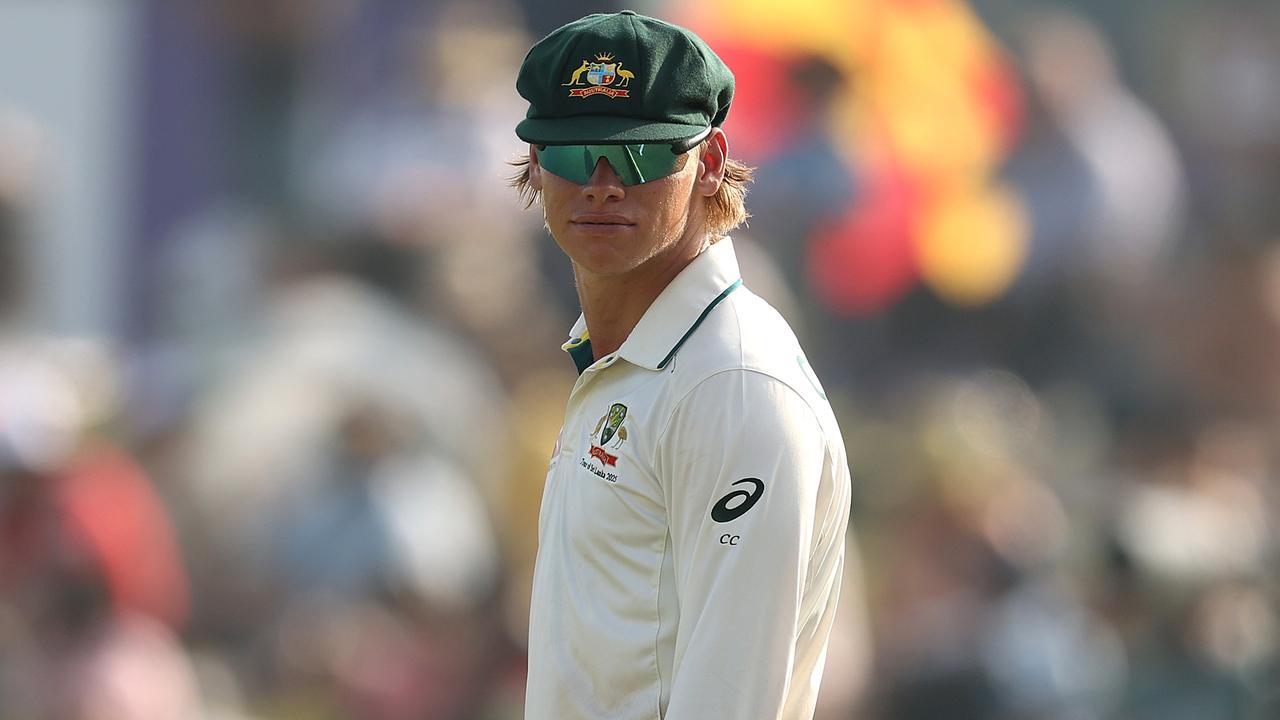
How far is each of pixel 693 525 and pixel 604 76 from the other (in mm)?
604

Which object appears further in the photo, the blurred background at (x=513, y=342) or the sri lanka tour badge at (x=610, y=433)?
the blurred background at (x=513, y=342)

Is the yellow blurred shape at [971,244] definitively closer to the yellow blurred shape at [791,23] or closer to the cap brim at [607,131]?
the yellow blurred shape at [791,23]

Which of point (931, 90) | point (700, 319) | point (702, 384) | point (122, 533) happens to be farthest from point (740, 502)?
point (931, 90)

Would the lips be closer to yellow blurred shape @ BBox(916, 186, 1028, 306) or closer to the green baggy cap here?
the green baggy cap

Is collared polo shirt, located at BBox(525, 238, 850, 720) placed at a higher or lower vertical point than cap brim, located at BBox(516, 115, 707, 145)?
lower

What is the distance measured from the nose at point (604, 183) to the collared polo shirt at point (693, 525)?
0.61 ft

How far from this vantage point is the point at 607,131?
272cm

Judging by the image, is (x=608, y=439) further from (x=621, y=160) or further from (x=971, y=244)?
(x=971, y=244)

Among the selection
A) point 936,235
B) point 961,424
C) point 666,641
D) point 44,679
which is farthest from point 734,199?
point 936,235

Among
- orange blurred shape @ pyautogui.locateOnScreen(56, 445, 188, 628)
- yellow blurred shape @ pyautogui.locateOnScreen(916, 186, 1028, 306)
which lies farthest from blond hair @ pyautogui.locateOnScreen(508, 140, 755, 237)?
yellow blurred shape @ pyautogui.locateOnScreen(916, 186, 1028, 306)

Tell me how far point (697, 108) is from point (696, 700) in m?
0.79

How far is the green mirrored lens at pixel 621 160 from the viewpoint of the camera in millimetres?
2736

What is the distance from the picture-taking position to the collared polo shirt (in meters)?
2.59

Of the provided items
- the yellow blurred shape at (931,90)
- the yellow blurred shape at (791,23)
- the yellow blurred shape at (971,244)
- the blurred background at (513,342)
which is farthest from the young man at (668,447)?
the yellow blurred shape at (931,90)
